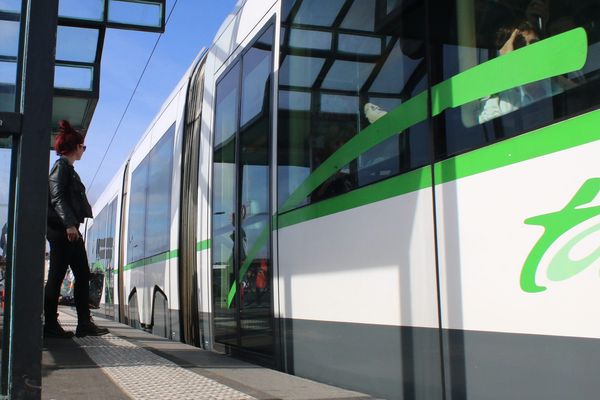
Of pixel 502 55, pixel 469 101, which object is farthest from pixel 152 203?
pixel 502 55

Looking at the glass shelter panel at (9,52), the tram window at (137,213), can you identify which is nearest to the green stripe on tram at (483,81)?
the glass shelter panel at (9,52)

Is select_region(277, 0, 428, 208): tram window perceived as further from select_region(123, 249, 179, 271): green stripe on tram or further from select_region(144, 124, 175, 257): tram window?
select_region(144, 124, 175, 257): tram window

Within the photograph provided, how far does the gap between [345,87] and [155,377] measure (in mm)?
2030

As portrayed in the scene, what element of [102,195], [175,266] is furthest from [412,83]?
[102,195]

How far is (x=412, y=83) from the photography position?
2.82 metres

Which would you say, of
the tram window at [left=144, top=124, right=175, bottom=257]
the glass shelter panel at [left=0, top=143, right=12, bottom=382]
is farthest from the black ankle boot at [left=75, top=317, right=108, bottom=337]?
the glass shelter panel at [left=0, top=143, right=12, bottom=382]

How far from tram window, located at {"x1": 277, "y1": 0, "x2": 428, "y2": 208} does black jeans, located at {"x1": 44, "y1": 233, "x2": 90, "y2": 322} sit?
2.18 meters

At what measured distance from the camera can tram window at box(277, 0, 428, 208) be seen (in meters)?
2.87

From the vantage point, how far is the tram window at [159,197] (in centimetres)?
704

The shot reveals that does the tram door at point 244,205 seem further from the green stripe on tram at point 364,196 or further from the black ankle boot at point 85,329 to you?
the black ankle boot at point 85,329

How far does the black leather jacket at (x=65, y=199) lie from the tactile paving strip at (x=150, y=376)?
1033 millimetres

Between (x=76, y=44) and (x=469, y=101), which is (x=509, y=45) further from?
(x=76, y=44)

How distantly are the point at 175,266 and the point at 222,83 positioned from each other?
2.19 metres

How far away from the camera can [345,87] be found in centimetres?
340
